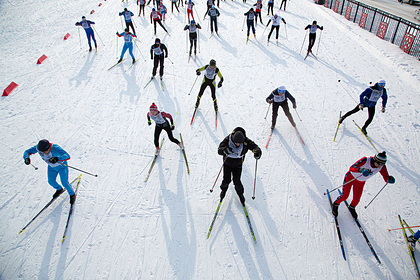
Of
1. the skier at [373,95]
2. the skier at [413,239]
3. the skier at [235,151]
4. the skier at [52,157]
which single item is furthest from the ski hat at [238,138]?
the skier at [373,95]

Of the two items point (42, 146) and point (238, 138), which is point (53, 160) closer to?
point (42, 146)

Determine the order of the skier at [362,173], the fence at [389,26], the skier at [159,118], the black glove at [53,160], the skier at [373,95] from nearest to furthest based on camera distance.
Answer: the skier at [362,173]
the black glove at [53,160]
the skier at [159,118]
the skier at [373,95]
the fence at [389,26]

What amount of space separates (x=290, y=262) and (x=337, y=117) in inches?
199

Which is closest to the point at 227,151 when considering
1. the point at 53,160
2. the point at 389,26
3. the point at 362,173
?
the point at 362,173

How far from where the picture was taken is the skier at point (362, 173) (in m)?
3.75

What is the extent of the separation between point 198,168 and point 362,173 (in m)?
3.36

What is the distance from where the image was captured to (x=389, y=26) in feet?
43.3

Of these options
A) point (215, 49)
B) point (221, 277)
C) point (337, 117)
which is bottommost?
point (221, 277)

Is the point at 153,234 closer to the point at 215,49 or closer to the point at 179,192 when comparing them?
the point at 179,192

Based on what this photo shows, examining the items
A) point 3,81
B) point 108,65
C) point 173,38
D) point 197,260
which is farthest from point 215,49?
point 197,260

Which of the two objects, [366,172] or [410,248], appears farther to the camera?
[410,248]

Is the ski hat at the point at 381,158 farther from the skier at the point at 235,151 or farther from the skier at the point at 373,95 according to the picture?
the skier at the point at 373,95

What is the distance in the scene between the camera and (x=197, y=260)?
392cm

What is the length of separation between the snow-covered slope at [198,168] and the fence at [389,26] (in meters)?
0.77
